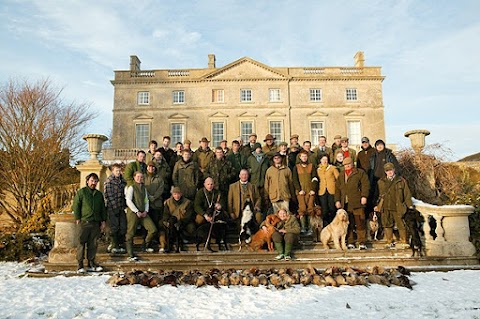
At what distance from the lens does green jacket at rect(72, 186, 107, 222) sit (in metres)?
5.61

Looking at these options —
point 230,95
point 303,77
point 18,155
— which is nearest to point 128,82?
point 230,95

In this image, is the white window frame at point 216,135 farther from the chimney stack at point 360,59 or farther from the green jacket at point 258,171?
the green jacket at point 258,171

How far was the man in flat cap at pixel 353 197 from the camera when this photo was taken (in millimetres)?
6352

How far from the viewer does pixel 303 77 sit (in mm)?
27250

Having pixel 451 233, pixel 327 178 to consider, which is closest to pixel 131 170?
pixel 327 178

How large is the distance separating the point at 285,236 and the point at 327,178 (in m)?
1.64

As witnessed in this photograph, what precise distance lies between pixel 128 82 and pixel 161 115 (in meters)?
3.73

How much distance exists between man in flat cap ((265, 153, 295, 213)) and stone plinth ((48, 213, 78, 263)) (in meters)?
3.58

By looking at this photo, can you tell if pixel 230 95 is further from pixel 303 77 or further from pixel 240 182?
pixel 240 182

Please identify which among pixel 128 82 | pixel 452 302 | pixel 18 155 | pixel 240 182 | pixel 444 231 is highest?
pixel 128 82

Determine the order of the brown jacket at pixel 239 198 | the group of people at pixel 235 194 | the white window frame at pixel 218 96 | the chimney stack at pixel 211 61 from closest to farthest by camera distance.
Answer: the group of people at pixel 235 194, the brown jacket at pixel 239 198, the white window frame at pixel 218 96, the chimney stack at pixel 211 61

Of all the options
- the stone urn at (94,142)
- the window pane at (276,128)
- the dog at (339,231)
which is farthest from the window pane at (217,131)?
the dog at (339,231)

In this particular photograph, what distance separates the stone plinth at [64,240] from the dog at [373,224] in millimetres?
5413

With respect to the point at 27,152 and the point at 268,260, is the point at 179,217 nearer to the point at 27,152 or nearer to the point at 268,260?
the point at 268,260
